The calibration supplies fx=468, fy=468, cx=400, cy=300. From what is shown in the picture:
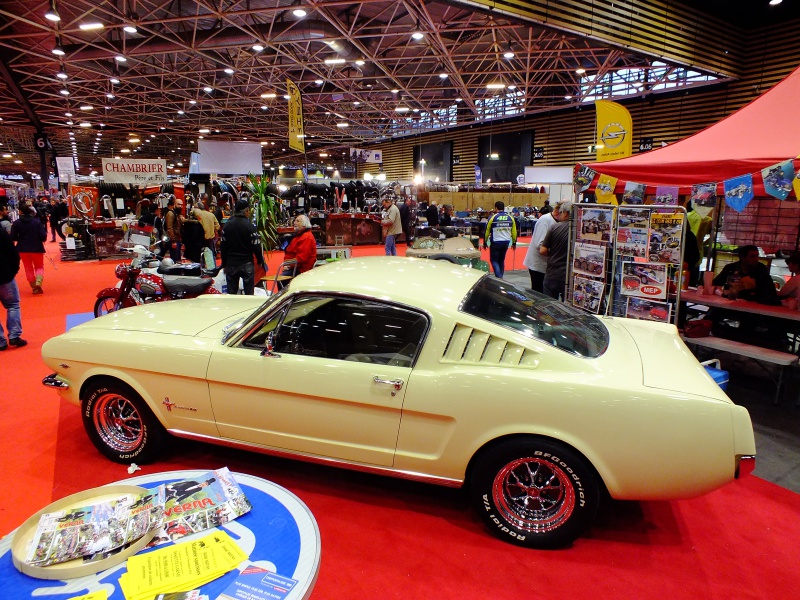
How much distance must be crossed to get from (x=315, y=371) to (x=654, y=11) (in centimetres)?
1301

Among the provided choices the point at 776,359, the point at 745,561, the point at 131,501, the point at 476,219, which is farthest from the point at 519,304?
the point at 476,219

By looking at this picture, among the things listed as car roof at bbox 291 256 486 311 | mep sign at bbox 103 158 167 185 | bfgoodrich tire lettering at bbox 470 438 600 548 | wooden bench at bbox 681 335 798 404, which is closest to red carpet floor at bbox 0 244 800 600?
bfgoodrich tire lettering at bbox 470 438 600 548

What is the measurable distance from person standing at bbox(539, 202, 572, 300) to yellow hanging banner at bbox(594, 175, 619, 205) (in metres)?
0.54

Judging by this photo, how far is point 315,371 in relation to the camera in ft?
8.59

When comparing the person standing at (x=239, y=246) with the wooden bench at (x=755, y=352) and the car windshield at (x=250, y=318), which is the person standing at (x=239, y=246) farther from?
the wooden bench at (x=755, y=352)

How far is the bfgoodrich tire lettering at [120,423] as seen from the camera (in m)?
3.10

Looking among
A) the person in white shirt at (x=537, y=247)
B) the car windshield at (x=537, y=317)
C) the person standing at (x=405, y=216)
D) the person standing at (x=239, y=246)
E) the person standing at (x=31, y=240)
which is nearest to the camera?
the car windshield at (x=537, y=317)

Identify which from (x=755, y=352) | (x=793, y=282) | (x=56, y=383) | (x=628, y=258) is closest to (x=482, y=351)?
(x=56, y=383)

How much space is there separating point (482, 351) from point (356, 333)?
78 cm

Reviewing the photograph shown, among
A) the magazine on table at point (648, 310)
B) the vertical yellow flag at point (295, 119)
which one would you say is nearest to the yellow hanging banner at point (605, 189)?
the magazine on table at point (648, 310)

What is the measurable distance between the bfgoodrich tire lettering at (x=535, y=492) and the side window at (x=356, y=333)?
0.71 m

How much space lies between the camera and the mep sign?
16.0 metres

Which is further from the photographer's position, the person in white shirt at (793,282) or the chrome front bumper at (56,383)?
→ the person in white shirt at (793,282)

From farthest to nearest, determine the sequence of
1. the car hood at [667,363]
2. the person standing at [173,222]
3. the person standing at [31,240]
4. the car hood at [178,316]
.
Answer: the person standing at [173,222], the person standing at [31,240], the car hood at [178,316], the car hood at [667,363]
